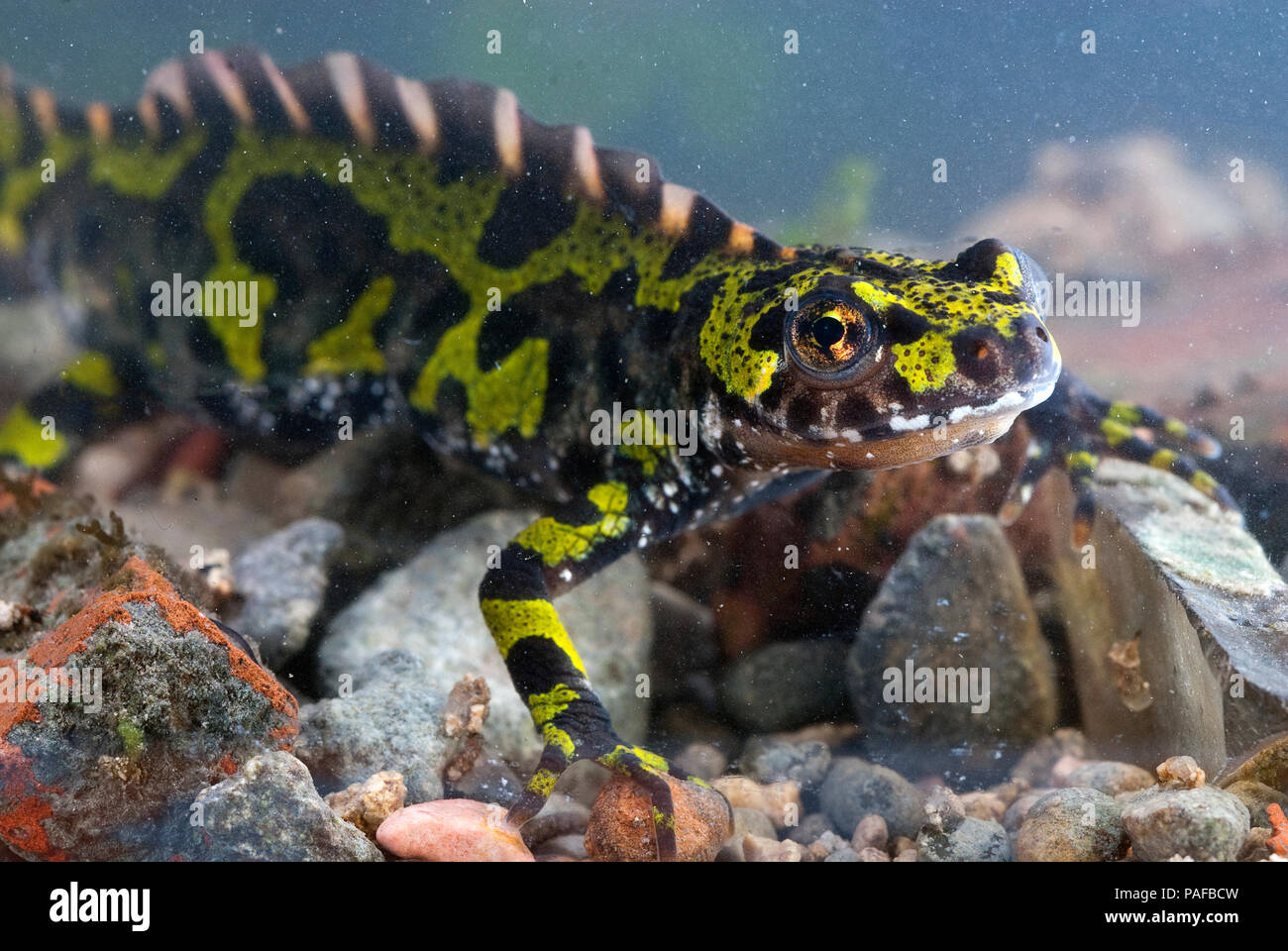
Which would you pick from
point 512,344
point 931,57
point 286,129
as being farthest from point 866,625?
point 286,129

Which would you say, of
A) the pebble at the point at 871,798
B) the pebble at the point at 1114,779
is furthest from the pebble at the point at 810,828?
the pebble at the point at 1114,779

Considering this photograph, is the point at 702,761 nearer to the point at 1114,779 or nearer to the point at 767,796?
the point at 767,796

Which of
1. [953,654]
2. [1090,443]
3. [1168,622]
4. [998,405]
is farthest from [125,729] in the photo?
[1090,443]

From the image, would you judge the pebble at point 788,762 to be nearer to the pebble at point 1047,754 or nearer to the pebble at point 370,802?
A: the pebble at point 1047,754

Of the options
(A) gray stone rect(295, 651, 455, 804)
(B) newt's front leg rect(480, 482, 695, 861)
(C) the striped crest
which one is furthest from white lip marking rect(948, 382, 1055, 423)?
(A) gray stone rect(295, 651, 455, 804)

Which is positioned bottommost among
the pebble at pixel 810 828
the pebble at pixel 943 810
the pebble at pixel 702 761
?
the pebble at pixel 810 828

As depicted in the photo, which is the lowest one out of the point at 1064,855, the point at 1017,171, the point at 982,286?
the point at 1064,855

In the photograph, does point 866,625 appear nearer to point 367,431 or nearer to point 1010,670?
point 1010,670
